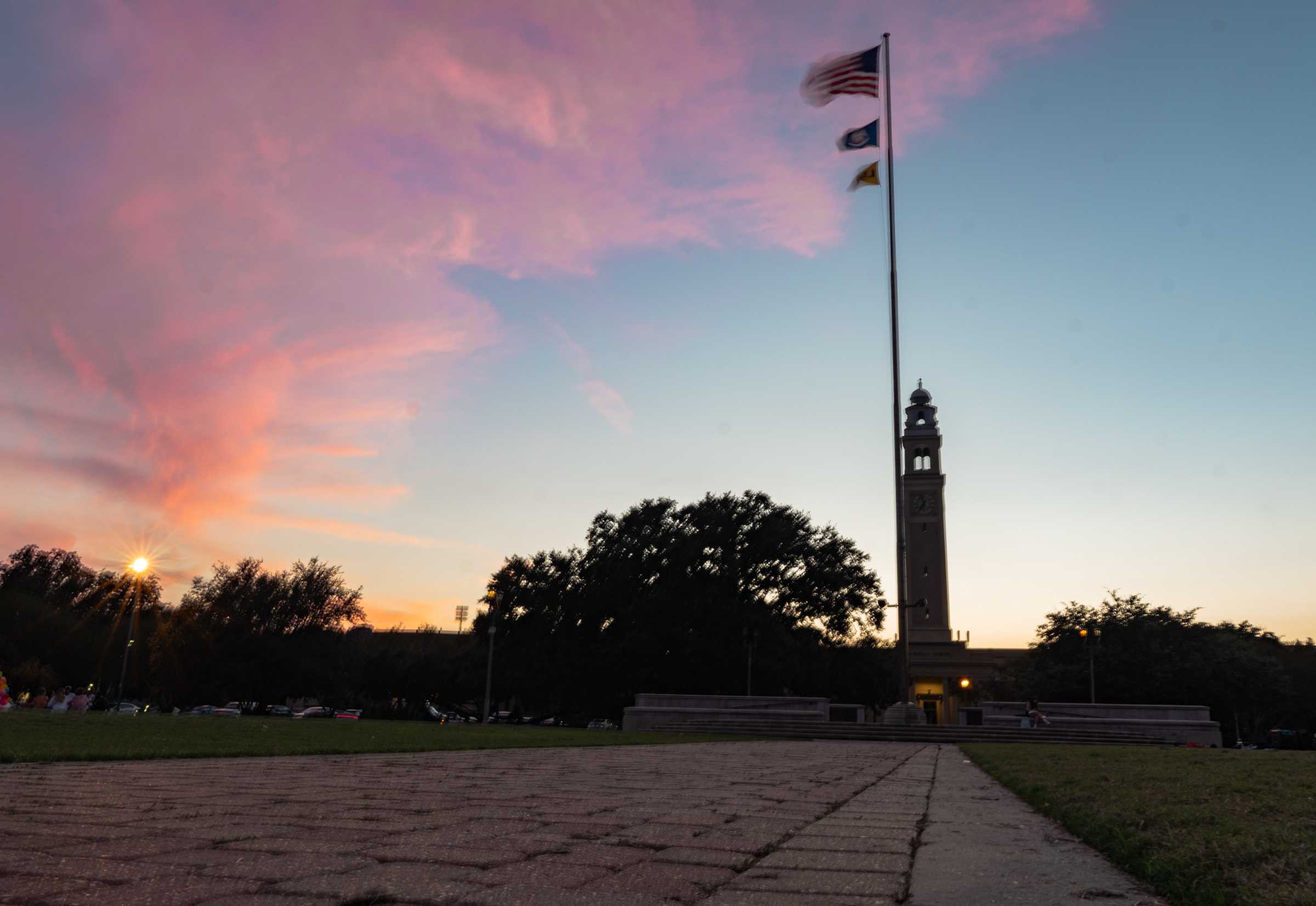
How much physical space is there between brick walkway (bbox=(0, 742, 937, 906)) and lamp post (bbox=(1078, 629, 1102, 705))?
126ft

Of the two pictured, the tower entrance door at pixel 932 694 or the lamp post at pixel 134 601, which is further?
the tower entrance door at pixel 932 694

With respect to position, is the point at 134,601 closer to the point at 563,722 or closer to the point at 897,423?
the point at 563,722

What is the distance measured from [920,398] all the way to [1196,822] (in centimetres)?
7634

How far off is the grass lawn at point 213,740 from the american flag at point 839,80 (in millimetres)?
21198

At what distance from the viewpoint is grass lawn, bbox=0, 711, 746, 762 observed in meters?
8.24

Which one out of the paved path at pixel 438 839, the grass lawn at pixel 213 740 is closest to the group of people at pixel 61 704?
the grass lawn at pixel 213 740

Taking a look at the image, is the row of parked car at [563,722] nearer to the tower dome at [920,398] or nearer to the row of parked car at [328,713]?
the row of parked car at [328,713]

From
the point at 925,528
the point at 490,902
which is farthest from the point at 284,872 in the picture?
the point at 925,528

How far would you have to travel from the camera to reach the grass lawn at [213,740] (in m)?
8.24

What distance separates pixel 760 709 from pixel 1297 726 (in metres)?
60.9

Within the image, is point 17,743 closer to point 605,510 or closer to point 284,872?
point 284,872

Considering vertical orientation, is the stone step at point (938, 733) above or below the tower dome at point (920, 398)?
below

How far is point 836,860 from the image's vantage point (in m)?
3.45

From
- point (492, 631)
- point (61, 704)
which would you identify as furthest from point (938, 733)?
point (61, 704)
